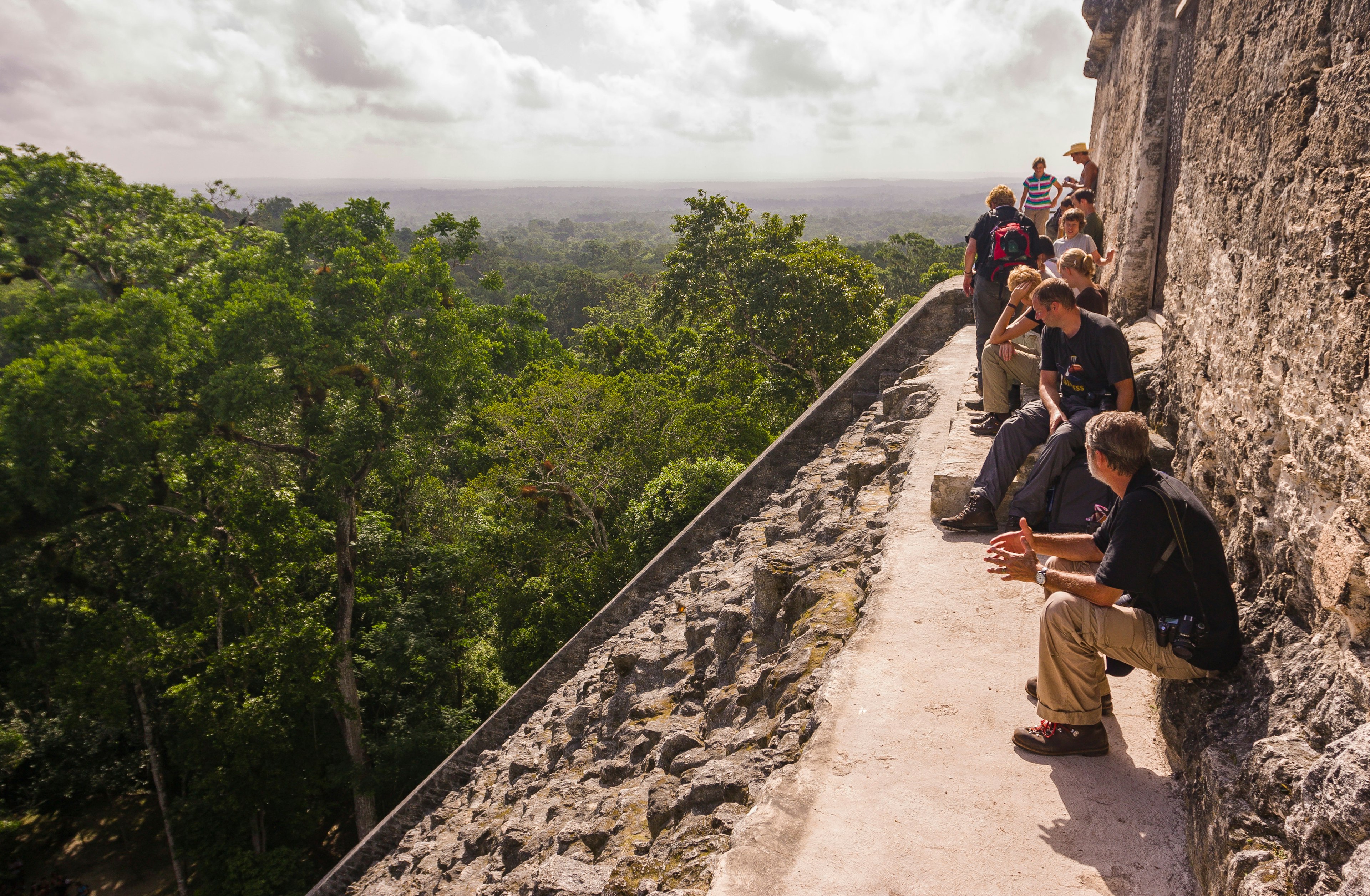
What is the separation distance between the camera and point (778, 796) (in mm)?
2939

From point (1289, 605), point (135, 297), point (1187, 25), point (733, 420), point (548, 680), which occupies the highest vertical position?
point (1187, 25)

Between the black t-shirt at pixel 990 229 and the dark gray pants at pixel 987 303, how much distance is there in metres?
0.10

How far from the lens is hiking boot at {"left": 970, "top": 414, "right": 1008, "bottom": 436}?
584cm

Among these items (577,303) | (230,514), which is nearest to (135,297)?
(230,514)

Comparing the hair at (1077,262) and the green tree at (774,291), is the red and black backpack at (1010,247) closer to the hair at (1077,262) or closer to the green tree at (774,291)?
the hair at (1077,262)

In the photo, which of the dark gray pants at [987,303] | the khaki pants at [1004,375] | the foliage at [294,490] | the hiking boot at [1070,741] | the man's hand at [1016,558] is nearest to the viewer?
the hiking boot at [1070,741]

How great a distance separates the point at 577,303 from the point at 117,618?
151 ft

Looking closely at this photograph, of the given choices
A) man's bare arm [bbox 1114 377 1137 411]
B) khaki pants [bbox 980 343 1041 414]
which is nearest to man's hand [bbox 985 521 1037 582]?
man's bare arm [bbox 1114 377 1137 411]

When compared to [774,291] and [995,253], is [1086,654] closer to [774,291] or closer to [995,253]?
[995,253]

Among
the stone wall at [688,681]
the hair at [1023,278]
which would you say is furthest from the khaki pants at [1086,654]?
the hair at [1023,278]

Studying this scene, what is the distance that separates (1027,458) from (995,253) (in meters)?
2.32

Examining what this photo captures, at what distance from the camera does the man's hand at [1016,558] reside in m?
3.13

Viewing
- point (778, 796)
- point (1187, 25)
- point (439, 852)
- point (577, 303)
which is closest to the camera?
point (778, 796)

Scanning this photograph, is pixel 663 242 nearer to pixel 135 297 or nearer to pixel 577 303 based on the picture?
pixel 577 303
